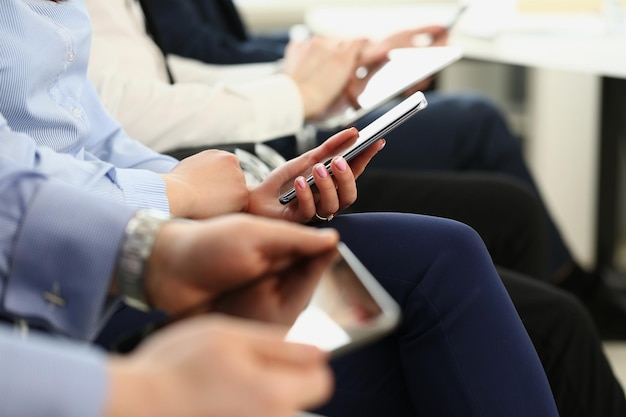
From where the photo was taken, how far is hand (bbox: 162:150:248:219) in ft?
3.00

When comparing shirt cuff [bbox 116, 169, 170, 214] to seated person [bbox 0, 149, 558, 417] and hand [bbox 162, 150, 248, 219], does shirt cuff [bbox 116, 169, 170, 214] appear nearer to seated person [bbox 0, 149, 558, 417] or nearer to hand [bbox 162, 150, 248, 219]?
hand [bbox 162, 150, 248, 219]

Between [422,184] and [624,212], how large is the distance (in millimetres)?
1145

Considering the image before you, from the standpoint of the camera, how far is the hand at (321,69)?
4.68 feet

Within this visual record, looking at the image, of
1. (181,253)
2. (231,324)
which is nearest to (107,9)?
(181,253)

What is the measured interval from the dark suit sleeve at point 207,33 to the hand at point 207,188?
0.72 metres

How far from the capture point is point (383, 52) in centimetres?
156

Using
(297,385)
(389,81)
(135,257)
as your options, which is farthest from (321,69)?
(297,385)

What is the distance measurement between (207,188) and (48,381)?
20.3 inches

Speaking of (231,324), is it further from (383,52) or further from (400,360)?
(383,52)

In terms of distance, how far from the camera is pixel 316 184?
0.89 m

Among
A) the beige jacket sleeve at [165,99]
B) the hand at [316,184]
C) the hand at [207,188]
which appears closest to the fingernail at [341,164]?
the hand at [316,184]

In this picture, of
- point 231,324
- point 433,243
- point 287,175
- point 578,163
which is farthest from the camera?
point 578,163

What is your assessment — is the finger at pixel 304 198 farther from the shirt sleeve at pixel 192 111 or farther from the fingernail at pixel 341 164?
the shirt sleeve at pixel 192 111

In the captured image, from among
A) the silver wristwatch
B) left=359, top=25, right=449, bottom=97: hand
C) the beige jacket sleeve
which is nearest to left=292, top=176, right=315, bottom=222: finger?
the silver wristwatch
